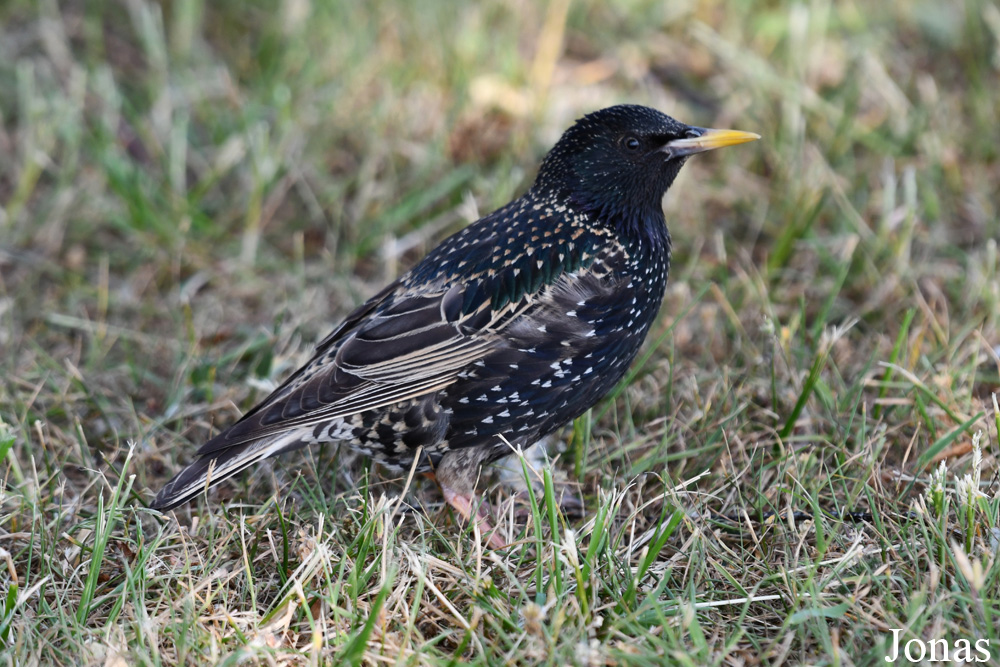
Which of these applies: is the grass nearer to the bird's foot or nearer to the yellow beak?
the bird's foot

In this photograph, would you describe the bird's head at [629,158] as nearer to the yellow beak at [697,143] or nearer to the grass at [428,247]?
the yellow beak at [697,143]

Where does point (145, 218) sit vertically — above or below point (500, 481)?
above

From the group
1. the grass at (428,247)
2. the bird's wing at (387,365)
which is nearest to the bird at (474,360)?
the bird's wing at (387,365)

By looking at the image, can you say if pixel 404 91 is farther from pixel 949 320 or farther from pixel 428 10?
pixel 949 320

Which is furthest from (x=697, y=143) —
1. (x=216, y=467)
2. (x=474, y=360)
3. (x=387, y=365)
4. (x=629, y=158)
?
(x=216, y=467)

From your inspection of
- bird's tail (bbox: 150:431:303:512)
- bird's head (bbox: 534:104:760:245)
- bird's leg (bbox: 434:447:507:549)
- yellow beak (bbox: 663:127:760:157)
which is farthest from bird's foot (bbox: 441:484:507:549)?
yellow beak (bbox: 663:127:760:157)

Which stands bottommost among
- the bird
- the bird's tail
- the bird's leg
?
the bird's leg

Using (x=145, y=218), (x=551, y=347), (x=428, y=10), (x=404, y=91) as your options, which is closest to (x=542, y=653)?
(x=551, y=347)

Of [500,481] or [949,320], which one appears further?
[949,320]
